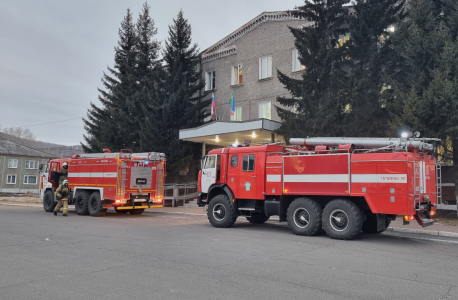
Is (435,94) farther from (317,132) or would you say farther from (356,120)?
(317,132)

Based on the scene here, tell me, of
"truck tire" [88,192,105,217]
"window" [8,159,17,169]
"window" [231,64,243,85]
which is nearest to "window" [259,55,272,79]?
"window" [231,64,243,85]

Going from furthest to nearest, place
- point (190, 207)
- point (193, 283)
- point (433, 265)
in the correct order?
1. point (190, 207)
2. point (433, 265)
3. point (193, 283)

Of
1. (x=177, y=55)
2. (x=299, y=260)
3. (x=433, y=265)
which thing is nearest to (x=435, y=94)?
(x=433, y=265)

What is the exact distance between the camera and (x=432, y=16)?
15477mm

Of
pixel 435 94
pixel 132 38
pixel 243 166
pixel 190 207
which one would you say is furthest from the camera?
pixel 132 38

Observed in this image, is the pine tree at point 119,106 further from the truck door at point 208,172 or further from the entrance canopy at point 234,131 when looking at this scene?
the truck door at point 208,172

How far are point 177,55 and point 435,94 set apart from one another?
17379mm

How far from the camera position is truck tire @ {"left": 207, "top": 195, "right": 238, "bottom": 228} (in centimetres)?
1298

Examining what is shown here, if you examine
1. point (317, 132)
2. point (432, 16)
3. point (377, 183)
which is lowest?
point (377, 183)

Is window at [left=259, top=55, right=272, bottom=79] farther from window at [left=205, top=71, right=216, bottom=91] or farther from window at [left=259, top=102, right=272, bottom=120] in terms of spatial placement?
window at [left=205, top=71, right=216, bottom=91]

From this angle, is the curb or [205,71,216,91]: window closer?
the curb

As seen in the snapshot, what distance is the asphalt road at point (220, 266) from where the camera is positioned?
5422 millimetres

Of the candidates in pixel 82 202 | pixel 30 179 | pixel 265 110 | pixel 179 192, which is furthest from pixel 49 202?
pixel 30 179

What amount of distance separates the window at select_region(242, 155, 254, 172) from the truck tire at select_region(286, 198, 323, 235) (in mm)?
2012
